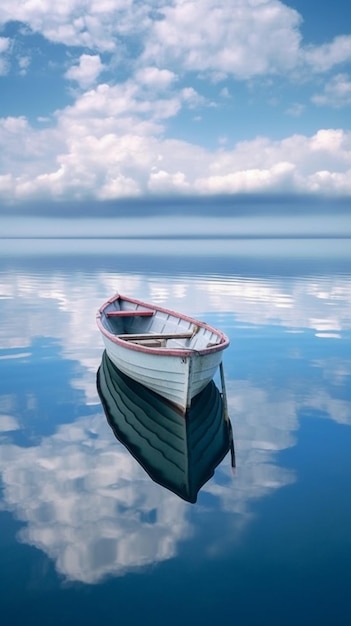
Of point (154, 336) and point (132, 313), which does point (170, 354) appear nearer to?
point (154, 336)

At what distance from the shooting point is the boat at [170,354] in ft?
42.1

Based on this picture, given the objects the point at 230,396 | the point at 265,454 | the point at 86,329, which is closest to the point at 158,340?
the point at 230,396

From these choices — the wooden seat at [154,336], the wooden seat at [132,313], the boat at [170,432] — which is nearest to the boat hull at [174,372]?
the boat at [170,432]

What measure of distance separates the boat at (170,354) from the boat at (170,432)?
24.7 inches

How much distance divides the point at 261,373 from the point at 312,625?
12692mm

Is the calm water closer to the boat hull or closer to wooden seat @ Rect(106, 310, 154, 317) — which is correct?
the boat hull

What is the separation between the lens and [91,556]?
8.05 meters

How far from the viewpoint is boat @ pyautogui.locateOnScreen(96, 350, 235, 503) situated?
11.1 m

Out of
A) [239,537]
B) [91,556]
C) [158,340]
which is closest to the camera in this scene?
[91,556]

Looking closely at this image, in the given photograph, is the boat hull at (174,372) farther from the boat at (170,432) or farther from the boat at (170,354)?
the boat at (170,432)

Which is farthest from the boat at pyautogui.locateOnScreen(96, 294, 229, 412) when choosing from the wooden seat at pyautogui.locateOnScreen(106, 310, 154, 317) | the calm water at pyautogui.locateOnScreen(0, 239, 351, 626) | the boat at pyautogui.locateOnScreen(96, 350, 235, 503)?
the calm water at pyautogui.locateOnScreen(0, 239, 351, 626)

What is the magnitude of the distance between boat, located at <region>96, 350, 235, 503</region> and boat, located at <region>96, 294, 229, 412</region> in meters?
0.63

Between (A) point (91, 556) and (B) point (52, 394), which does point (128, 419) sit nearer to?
(B) point (52, 394)

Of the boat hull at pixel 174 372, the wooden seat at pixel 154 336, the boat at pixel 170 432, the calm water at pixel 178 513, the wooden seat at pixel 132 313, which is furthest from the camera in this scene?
the wooden seat at pixel 132 313
